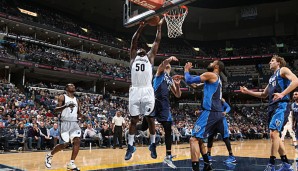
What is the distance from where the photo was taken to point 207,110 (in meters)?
5.22

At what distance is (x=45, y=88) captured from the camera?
23.8 m

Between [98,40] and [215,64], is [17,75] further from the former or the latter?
[215,64]

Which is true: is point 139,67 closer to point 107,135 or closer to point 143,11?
point 143,11

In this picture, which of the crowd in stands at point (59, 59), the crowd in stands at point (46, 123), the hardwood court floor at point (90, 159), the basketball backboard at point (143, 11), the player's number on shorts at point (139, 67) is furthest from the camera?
the crowd in stands at point (59, 59)

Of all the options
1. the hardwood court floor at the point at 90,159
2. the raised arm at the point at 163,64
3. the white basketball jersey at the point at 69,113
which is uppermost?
the raised arm at the point at 163,64

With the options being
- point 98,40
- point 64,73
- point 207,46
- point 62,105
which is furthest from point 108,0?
point 62,105

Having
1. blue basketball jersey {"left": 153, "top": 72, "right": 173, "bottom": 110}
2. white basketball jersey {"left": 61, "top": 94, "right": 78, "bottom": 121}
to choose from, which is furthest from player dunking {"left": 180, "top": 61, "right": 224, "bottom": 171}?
white basketball jersey {"left": 61, "top": 94, "right": 78, "bottom": 121}

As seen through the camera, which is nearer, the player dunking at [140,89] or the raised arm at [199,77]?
the raised arm at [199,77]

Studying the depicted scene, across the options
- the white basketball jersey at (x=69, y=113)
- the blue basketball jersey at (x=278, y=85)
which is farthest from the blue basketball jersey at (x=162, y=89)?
the blue basketball jersey at (x=278, y=85)

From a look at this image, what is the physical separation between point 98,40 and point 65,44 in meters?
3.80

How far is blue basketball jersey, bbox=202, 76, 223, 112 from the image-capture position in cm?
525

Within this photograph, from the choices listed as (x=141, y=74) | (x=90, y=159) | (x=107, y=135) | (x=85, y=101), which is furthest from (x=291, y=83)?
(x=85, y=101)

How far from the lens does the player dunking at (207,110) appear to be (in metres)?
5.03

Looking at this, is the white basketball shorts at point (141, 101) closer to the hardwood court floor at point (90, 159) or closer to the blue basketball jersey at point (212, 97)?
the blue basketball jersey at point (212, 97)
